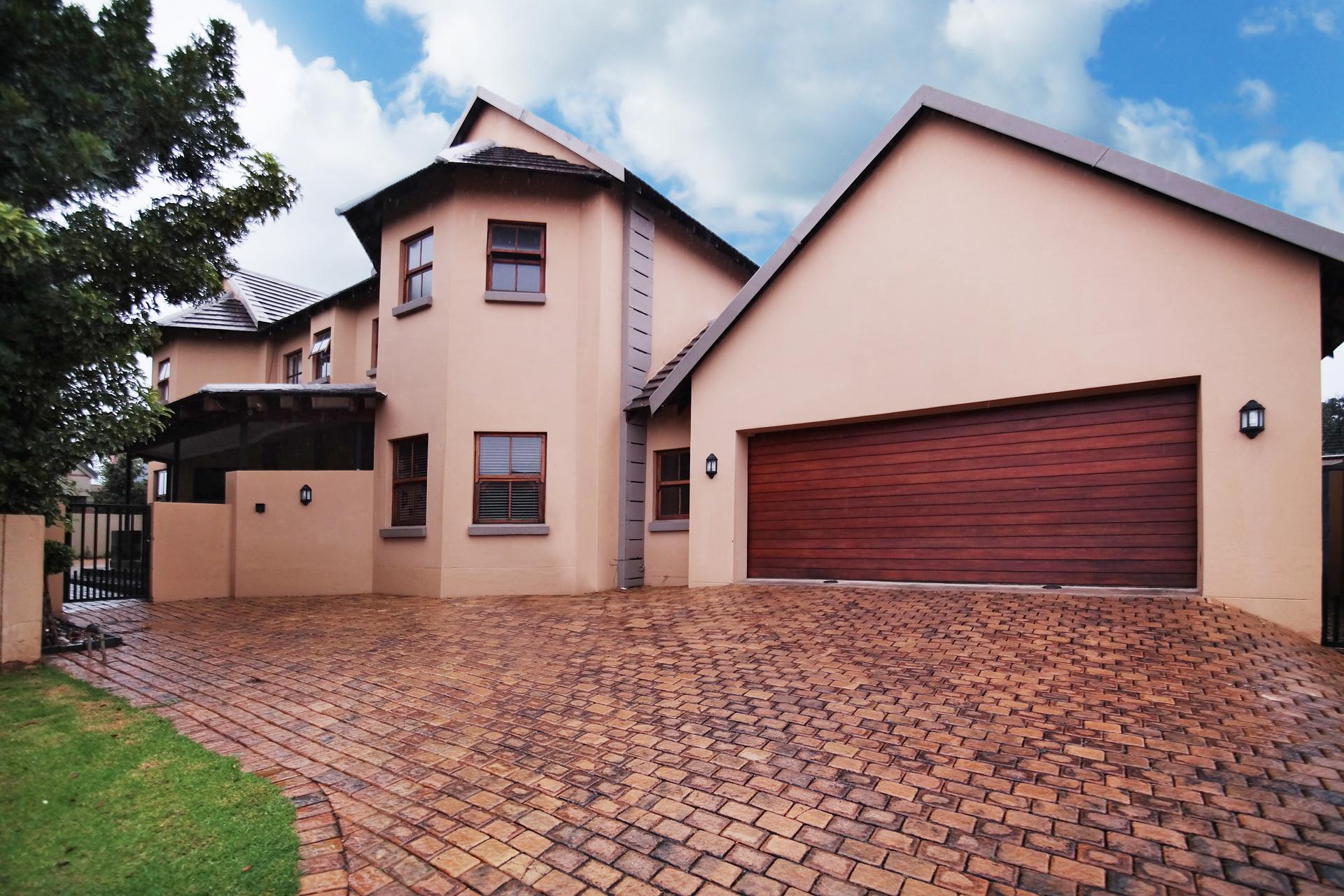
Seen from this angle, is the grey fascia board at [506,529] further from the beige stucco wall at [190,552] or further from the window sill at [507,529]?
the beige stucco wall at [190,552]

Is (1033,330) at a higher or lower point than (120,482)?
higher

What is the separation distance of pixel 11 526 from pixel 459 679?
514cm

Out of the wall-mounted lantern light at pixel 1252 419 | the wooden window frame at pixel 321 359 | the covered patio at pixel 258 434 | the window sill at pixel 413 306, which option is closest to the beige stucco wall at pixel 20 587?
the covered patio at pixel 258 434

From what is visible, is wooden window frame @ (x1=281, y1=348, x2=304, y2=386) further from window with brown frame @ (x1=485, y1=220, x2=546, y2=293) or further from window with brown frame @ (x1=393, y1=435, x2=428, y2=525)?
window with brown frame @ (x1=485, y1=220, x2=546, y2=293)

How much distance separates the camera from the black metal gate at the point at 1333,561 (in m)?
6.71

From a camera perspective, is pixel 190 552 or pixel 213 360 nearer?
pixel 190 552

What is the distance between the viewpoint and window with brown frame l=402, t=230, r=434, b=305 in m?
13.1

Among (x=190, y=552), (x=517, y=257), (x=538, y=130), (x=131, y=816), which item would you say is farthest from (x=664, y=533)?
(x=131, y=816)

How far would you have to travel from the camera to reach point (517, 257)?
12820 millimetres

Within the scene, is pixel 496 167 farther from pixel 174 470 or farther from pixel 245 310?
pixel 245 310

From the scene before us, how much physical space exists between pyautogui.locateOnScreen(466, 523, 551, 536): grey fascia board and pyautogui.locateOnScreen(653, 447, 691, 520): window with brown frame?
2.30 m

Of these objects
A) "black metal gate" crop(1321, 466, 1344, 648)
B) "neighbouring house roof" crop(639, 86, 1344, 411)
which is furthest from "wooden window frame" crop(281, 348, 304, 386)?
"black metal gate" crop(1321, 466, 1344, 648)

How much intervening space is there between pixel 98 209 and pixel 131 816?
6972 millimetres

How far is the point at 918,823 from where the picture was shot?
140 inches
